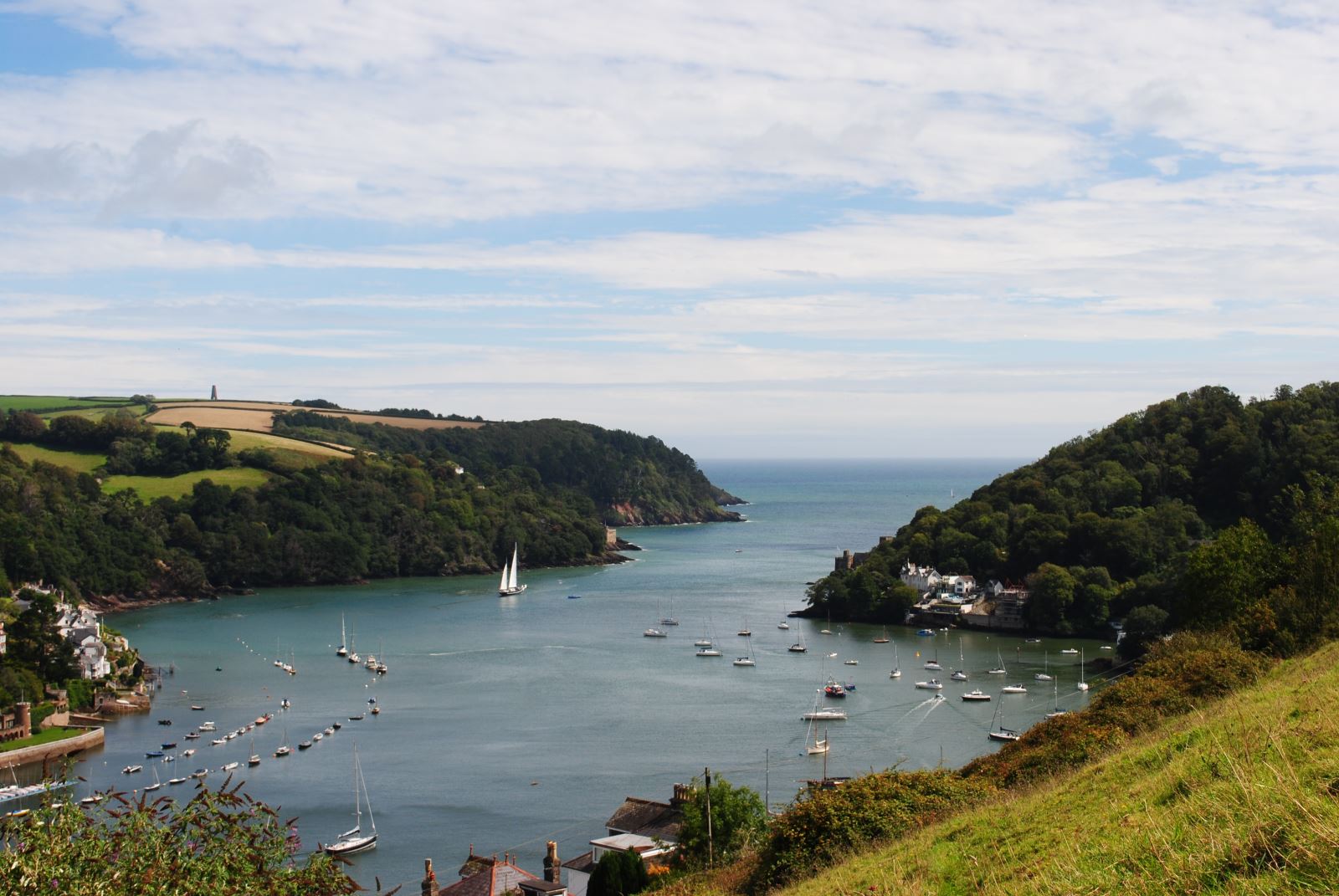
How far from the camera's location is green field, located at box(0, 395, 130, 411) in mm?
120875

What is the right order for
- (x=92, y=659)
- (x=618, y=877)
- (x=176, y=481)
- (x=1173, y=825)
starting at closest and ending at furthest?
1. (x=1173, y=825)
2. (x=618, y=877)
3. (x=92, y=659)
4. (x=176, y=481)

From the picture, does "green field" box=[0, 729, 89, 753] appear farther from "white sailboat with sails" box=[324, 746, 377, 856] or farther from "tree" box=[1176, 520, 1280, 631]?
"tree" box=[1176, 520, 1280, 631]

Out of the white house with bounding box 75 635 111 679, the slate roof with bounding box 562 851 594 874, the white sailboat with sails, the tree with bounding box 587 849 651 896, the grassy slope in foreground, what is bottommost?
the white sailboat with sails

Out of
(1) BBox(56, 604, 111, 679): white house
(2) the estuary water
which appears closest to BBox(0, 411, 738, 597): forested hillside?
(2) the estuary water

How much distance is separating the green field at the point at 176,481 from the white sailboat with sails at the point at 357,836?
6225cm

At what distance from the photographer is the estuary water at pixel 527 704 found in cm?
2944

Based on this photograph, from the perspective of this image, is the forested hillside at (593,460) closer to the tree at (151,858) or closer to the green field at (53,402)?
the green field at (53,402)

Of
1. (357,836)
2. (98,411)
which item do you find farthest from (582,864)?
(98,411)

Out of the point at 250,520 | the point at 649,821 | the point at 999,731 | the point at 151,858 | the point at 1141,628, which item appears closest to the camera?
the point at 151,858

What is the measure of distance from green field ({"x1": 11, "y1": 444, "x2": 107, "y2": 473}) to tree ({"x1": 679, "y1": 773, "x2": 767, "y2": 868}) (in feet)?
260

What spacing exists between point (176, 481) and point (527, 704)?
5831 centimetres

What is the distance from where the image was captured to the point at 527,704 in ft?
137

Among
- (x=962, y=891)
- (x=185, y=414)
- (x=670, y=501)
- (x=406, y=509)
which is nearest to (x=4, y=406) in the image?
(x=185, y=414)

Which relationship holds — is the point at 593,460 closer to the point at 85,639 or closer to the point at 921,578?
the point at 921,578
